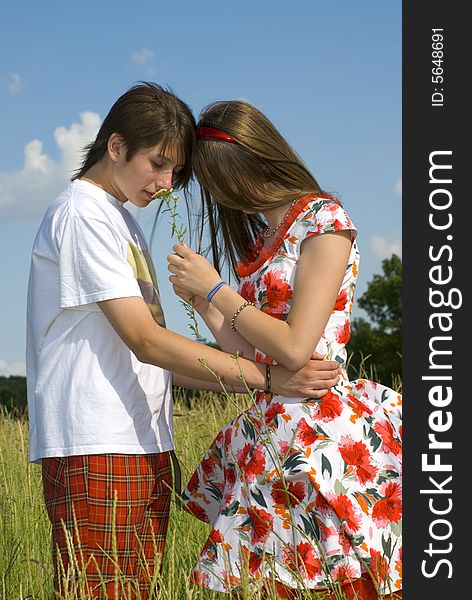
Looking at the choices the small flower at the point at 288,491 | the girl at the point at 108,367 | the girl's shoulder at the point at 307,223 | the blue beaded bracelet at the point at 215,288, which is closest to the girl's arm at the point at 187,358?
the girl at the point at 108,367

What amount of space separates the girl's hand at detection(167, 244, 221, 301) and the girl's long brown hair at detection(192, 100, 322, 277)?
0.22 metres

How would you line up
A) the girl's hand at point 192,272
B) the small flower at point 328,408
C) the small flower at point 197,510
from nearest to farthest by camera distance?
the small flower at point 328,408
the girl's hand at point 192,272
the small flower at point 197,510

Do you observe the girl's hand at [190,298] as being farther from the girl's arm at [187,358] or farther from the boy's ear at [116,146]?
the boy's ear at [116,146]

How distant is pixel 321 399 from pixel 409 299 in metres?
0.43

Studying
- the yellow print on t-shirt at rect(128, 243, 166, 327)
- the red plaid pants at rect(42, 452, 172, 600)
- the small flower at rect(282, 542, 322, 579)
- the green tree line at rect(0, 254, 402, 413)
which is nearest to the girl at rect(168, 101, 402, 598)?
the small flower at rect(282, 542, 322, 579)

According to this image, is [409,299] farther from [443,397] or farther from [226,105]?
[226,105]

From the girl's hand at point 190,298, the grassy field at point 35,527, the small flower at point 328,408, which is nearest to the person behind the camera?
the small flower at point 328,408

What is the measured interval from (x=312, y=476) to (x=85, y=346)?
2.65 ft

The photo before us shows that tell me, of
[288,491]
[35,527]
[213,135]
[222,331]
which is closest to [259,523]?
[288,491]

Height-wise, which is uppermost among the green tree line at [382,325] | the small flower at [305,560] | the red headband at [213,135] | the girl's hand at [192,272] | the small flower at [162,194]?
the green tree line at [382,325]

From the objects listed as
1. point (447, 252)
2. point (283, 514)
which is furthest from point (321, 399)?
point (447, 252)

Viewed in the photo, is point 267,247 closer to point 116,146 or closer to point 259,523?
point 116,146

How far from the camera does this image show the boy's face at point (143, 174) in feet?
9.31

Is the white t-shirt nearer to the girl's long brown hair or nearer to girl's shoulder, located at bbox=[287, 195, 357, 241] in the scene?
the girl's long brown hair
